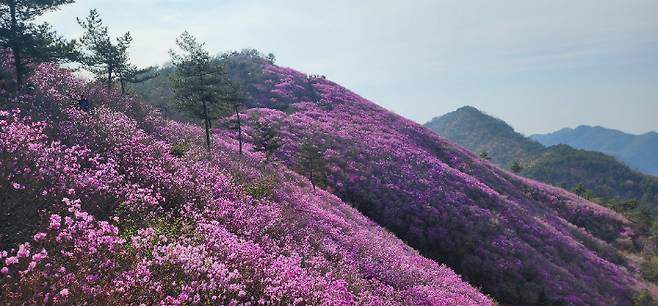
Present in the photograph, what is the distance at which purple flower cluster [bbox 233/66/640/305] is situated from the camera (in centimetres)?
2677

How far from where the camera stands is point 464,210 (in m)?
31.2

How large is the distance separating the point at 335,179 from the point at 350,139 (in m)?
8.66

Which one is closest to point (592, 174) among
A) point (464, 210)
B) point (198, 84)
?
point (464, 210)

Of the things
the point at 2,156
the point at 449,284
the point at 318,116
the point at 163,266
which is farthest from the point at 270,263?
the point at 318,116

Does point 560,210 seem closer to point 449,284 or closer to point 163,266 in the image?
point 449,284

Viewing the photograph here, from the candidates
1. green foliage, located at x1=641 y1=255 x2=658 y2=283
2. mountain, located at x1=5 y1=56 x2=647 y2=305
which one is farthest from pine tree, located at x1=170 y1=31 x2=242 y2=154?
green foliage, located at x1=641 y1=255 x2=658 y2=283

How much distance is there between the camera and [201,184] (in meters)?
12.2

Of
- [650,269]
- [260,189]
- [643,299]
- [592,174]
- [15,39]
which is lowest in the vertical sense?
[643,299]

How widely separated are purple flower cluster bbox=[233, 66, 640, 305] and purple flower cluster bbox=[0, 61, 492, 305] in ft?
29.2

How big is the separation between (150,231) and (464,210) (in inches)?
1085

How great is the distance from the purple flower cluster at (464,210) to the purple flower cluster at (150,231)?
8.91 metres

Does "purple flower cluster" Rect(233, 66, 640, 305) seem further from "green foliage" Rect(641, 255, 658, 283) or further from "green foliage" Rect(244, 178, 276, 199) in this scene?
"green foliage" Rect(244, 178, 276, 199)

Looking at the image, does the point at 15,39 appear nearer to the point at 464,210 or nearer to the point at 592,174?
the point at 464,210

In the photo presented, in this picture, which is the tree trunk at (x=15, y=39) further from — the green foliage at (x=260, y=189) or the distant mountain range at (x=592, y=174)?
the distant mountain range at (x=592, y=174)
